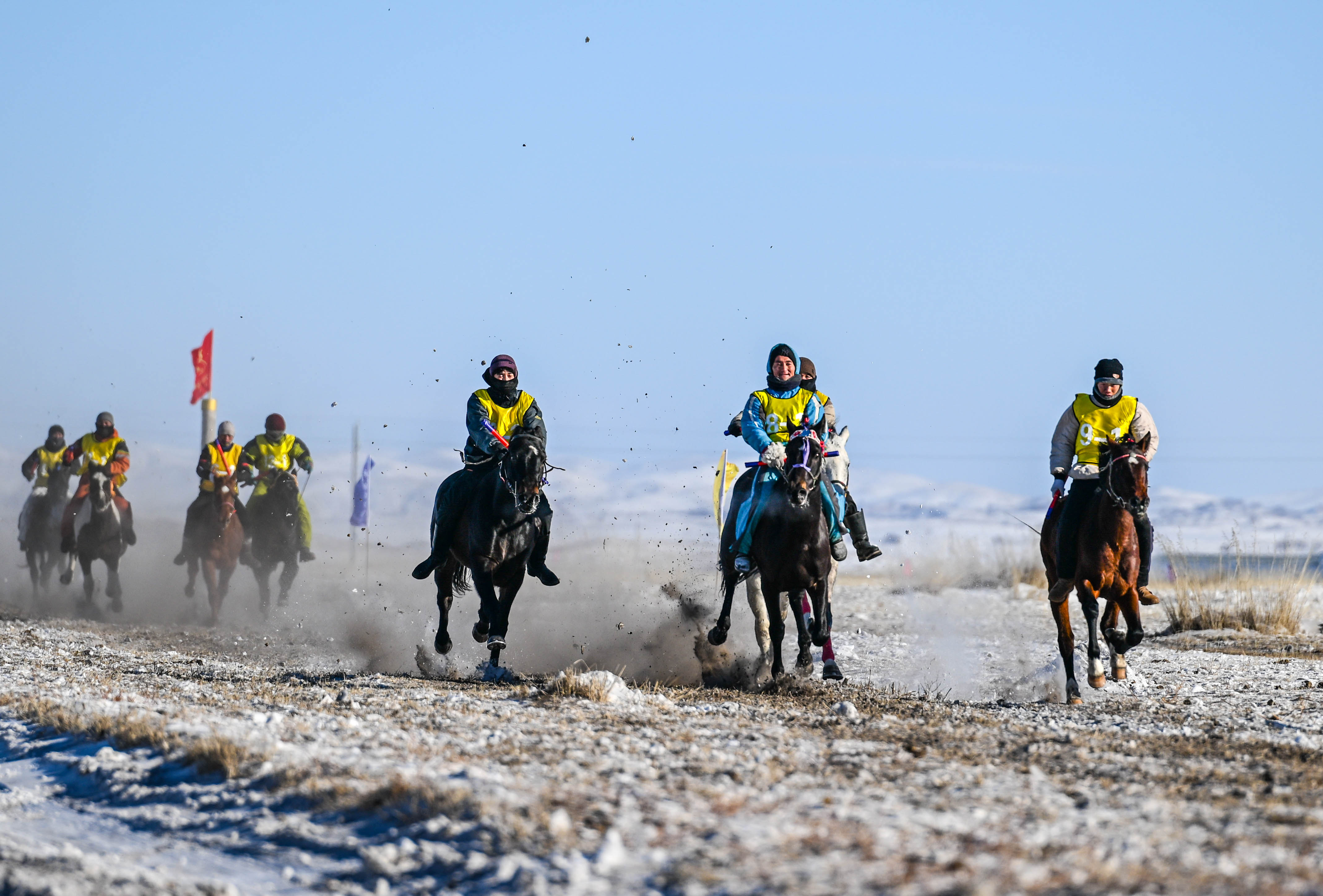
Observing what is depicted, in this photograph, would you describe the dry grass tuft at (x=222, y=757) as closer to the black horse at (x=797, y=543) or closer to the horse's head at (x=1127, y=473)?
the black horse at (x=797, y=543)

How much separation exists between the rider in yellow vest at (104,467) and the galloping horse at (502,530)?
37.7 feet

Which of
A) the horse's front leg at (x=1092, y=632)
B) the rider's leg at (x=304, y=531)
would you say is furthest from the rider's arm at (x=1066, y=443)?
the rider's leg at (x=304, y=531)

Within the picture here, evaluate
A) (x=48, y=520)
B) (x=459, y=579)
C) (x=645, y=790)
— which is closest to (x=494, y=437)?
(x=459, y=579)

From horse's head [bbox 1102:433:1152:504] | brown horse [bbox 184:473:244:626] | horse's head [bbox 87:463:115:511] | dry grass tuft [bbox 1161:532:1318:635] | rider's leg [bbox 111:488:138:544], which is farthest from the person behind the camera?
rider's leg [bbox 111:488:138:544]

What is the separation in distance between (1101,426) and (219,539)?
13.5m

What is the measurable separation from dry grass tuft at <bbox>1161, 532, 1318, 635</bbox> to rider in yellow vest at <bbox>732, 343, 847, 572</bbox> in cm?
744

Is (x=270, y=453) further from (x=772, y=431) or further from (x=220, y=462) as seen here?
(x=772, y=431)

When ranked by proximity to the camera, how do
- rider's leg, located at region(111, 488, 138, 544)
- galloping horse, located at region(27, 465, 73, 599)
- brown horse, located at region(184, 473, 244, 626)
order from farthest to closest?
galloping horse, located at region(27, 465, 73, 599), rider's leg, located at region(111, 488, 138, 544), brown horse, located at region(184, 473, 244, 626)

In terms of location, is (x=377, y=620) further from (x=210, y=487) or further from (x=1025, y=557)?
(x=1025, y=557)

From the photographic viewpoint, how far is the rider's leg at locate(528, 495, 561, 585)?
13.3 m

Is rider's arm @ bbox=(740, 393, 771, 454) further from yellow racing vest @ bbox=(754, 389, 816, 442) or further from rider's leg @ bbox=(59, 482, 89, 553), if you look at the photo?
rider's leg @ bbox=(59, 482, 89, 553)

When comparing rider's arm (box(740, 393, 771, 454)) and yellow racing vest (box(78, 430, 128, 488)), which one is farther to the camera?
yellow racing vest (box(78, 430, 128, 488))

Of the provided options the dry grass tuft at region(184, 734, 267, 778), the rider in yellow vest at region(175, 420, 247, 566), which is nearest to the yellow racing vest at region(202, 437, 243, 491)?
the rider in yellow vest at region(175, 420, 247, 566)

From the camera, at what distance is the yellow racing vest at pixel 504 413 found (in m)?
13.4
